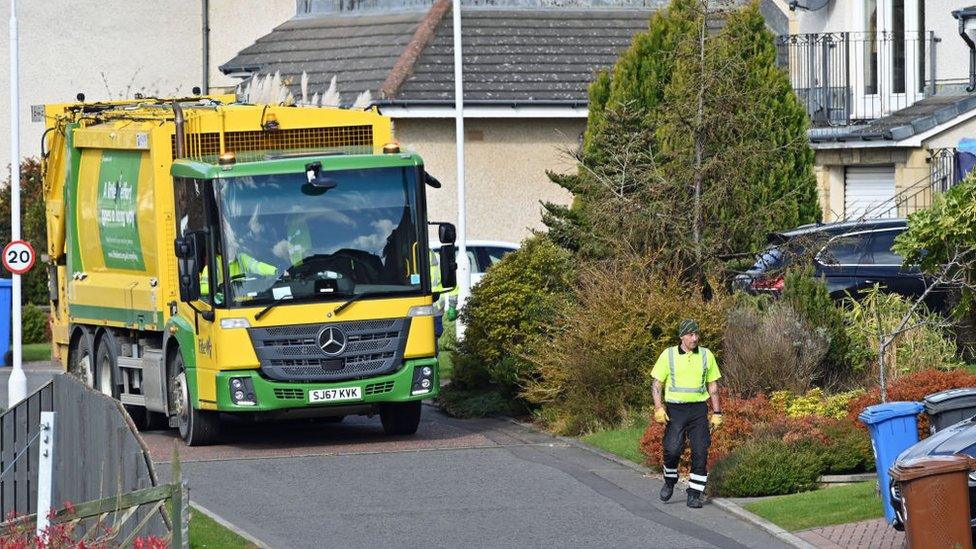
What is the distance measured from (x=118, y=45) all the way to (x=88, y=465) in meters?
31.4

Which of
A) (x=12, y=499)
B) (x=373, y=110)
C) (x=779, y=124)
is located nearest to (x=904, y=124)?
(x=779, y=124)

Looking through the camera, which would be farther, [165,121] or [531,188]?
[531,188]

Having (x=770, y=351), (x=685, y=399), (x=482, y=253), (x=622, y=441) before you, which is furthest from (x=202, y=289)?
(x=482, y=253)

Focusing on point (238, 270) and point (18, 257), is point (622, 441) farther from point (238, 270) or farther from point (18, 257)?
point (18, 257)

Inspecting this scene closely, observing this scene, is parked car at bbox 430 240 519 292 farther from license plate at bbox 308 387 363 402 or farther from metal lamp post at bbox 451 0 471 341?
license plate at bbox 308 387 363 402

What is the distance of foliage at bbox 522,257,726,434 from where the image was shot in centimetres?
1785

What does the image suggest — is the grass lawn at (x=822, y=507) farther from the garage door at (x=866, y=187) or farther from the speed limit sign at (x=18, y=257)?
the speed limit sign at (x=18, y=257)

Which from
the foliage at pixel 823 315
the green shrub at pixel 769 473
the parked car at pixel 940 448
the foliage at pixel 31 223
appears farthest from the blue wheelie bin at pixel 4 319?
the parked car at pixel 940 448

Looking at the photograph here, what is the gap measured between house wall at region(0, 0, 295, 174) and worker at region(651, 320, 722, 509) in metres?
26.5

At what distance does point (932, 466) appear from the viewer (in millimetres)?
10719

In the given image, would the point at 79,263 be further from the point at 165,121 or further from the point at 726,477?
the point at 726,477

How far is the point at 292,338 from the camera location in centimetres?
1727

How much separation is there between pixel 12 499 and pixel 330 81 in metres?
19.4

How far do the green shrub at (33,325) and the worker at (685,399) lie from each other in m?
20.7
